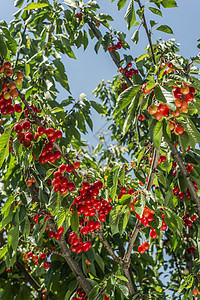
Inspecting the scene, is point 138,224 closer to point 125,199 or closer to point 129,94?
point 125,199

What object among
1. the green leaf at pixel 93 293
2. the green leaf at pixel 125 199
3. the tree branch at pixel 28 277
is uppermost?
the green leaf at pixel 125 199

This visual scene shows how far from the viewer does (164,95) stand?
1475mm

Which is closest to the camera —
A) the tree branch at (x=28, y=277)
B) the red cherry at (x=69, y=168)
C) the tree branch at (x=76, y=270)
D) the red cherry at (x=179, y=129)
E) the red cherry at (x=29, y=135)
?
the red cherry at (x=179, y=129)

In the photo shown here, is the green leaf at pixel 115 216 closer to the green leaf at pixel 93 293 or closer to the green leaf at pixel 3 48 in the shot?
the green leaf at pixel 93 293

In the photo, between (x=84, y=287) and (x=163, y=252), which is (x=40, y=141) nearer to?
(x=84, y=287)

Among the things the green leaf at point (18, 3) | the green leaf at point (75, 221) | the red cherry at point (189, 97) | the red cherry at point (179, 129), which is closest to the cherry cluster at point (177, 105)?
the red cherry at point (189, 97)

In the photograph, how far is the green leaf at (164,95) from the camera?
1.44m

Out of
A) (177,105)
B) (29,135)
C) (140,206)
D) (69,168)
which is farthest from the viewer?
(69,168)

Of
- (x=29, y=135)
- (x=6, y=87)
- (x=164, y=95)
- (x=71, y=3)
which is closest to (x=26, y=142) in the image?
(x=29, y=135)

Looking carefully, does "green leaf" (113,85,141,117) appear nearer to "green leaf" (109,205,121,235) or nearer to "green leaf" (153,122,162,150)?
"green leaf" (153,122,162,150)

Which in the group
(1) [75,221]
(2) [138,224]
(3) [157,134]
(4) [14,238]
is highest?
(3) [157,134]

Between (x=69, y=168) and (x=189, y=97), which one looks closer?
(x=189, y=97)

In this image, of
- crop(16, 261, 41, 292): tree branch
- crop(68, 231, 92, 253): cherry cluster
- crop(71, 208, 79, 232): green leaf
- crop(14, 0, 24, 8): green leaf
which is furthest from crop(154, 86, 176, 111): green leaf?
crop(16, 261, 41, 292): tree branch

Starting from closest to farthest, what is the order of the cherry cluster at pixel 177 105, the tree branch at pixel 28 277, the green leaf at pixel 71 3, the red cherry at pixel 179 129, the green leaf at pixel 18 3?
1. the cherry cluster at pixel 177 105
2. the red cherry at pixel 179 129
3. the green leaf at pixel 71 3
4. the green leaf at pixel 18 3
5. the tree branch at pixel 28 277
